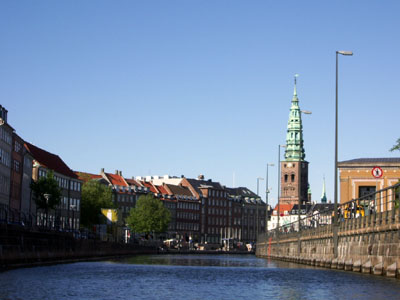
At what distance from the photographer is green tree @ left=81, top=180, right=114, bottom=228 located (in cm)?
16300

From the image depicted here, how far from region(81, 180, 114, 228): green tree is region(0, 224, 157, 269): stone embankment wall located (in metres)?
56.8

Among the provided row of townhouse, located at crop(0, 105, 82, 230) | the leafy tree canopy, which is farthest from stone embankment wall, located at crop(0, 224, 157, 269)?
the leafy tree canopy

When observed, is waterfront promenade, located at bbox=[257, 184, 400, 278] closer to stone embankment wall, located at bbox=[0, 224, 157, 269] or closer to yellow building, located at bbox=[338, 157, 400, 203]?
stone embankment wall, located at bbox=[0, 224, 157, 269]

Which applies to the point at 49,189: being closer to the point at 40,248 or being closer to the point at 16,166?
the point at 16,166

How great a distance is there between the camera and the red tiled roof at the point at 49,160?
14762 centimetres

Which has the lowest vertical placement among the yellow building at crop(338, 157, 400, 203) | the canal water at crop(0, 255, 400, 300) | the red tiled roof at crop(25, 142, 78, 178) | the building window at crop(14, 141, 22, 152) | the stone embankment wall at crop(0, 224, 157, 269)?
the canal water at crop(0, 255, 400, 300)

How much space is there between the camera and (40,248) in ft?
218

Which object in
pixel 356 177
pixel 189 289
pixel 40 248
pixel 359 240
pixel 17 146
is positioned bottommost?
pixel 189 289

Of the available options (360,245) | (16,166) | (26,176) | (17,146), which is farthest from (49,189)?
(360,245)

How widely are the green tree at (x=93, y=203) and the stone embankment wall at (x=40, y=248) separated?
186ft

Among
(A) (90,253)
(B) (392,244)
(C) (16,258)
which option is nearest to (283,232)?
(A) (90,253)

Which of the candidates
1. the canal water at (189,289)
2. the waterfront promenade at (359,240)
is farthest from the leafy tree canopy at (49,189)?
the canal water at (189,289)

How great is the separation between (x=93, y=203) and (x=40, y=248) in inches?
3939

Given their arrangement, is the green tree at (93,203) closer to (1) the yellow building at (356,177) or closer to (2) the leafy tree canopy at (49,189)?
(2) the leafy tree canopy at (49,189)
